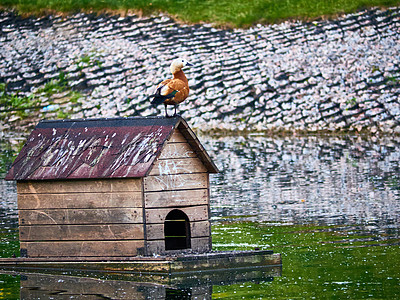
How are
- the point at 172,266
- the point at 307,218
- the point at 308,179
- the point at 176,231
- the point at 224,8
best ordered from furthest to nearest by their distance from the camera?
the point at 224,8 < the point at 308,179 < the point at 307,218 < the point at 176,231 < the point at 172,266

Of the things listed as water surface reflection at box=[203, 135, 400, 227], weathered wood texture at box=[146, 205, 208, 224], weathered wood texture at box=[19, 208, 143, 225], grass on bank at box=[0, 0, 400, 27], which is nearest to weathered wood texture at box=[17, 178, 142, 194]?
weathered wood texture at box=[19, 208, 143, 225]

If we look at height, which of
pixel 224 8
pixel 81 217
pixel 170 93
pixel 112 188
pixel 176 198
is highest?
pixel 224 8

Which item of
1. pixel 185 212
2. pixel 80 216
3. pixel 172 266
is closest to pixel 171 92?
pixel 185 212

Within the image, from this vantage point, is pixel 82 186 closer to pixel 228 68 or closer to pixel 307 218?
pixel 307 218

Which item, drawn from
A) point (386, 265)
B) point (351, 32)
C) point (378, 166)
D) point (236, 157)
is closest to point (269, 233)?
point (386, 265)

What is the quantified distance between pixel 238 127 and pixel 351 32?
24.2 ft

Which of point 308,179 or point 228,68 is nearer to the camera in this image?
point 308,179

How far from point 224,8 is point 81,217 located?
1132 inches

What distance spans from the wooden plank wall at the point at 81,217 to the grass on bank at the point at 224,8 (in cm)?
2653

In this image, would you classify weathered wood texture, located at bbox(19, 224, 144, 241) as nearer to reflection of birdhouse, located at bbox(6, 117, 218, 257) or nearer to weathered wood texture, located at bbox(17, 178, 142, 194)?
reflection of birdhouse, located at bbox(6, 117, 218, 257)

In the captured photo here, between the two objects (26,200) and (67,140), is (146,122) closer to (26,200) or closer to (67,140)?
(67,140)

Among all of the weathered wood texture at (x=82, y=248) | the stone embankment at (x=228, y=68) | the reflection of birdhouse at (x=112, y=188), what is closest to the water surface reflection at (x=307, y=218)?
the weathered wood texture at (x=82, y=248)

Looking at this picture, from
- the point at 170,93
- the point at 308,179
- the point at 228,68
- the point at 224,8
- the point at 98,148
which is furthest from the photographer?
the point at 224,8

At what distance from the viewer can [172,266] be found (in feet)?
37.2
